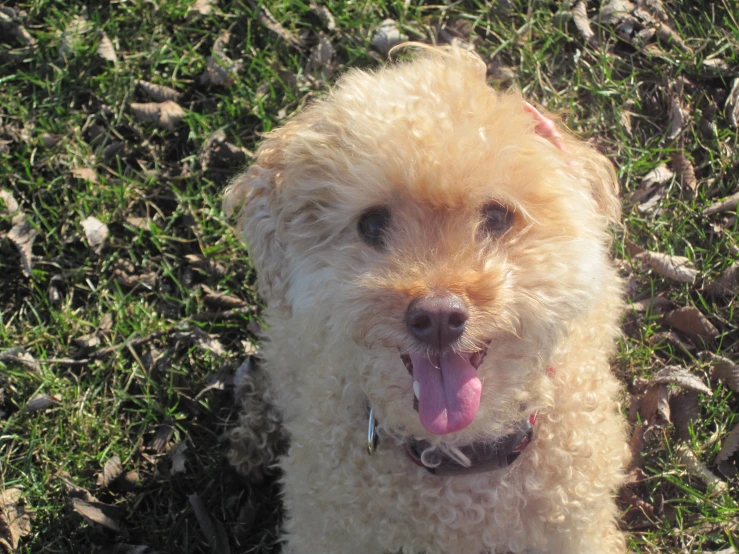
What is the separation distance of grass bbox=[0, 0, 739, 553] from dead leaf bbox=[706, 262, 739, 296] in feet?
0.14

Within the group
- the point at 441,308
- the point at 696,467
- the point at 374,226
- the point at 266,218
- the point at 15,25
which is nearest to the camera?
the point at 441,308

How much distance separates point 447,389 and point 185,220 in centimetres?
230

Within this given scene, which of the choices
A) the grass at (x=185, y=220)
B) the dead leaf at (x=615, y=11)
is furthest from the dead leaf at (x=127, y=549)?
the dead leaf at (x=615, y=11)

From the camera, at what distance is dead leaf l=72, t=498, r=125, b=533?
3.15m

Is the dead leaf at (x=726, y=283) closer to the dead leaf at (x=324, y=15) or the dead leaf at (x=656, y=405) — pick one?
the dead leaf at (x=656, y=405)

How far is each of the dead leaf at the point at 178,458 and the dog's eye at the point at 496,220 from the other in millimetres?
2072

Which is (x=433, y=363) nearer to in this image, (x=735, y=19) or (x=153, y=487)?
(x=153, y=487)

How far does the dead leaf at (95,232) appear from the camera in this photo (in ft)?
12.0

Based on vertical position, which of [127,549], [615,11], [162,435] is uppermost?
[615,11]

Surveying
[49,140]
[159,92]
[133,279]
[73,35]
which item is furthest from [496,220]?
[73,35]

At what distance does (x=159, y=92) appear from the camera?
3879mm

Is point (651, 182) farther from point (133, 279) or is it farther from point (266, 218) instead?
point (133, 279)

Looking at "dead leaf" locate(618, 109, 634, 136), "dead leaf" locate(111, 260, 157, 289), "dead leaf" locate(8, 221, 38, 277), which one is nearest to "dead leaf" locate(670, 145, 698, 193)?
"dead leaf" locate(618, 109, 634, 136)

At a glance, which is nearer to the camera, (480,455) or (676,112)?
(480,455)
